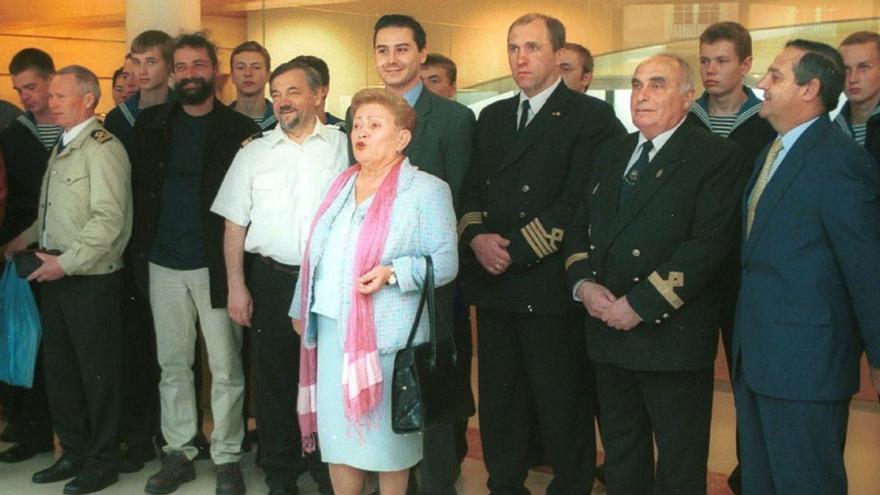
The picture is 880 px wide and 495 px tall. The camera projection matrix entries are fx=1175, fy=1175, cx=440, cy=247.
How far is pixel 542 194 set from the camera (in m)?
4.30

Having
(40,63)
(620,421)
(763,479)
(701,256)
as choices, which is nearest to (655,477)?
(620,421)

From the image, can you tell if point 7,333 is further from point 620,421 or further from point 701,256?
point 701,256

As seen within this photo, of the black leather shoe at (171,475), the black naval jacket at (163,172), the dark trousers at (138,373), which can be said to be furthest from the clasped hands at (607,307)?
the dark trousers at (138,373)

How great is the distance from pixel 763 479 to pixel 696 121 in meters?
1.55

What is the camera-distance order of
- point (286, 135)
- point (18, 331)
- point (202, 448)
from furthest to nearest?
1. point (202, 448)
2. point (18, 331)
3. point (286, 135)

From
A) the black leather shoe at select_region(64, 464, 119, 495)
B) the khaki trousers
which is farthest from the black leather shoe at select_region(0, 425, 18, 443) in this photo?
the khaki trousers

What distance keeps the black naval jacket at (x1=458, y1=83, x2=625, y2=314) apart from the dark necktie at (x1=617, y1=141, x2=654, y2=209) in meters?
0.33

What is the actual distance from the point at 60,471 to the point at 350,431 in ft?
6.08

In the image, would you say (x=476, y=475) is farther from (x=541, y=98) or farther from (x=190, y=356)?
(x=541, y=98)

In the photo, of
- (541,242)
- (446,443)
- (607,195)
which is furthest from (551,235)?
(446,443)

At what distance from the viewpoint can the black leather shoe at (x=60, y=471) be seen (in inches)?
202

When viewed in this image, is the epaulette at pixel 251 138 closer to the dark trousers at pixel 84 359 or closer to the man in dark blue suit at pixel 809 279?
the dark trousers at pixel 84 359

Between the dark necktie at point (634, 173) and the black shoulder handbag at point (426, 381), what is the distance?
0.69 metres

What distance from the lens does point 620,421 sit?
404 cm
